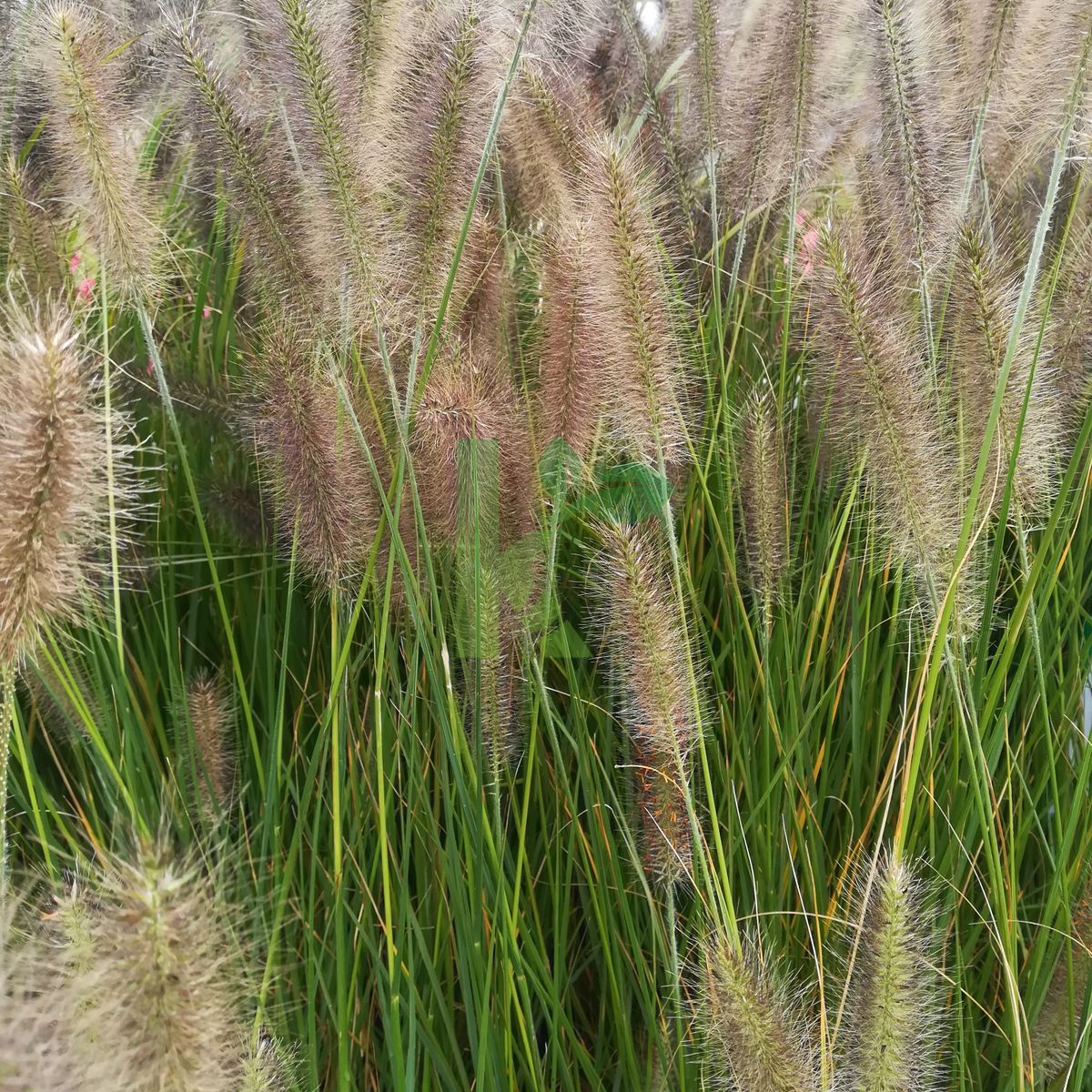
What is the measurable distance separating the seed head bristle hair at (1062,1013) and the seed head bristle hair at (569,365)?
0.82 metres

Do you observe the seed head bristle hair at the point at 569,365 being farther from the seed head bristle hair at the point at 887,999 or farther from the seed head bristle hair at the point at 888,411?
the seed head bristle hair at the point at 887,999

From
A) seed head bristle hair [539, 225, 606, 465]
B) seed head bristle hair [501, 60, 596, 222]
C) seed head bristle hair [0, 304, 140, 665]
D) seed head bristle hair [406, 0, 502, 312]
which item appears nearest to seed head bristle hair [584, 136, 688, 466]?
seed head bristle hair [539, 225, 606, 465]

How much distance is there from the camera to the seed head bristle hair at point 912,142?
1411 mm

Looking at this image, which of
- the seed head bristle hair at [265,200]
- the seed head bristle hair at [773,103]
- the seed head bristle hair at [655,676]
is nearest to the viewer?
the seed head bristle hair at [655,676]

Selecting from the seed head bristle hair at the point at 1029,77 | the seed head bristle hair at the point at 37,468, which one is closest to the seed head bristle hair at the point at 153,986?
the seed head bristle hair at the point at 37,468

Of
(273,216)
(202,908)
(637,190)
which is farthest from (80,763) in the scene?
(637,190)

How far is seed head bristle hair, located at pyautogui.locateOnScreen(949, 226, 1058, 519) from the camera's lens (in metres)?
1.28

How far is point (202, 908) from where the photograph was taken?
0.67m

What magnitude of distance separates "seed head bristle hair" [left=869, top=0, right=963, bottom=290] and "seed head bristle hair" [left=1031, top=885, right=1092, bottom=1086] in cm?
79

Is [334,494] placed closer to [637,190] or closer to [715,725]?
[637,190]

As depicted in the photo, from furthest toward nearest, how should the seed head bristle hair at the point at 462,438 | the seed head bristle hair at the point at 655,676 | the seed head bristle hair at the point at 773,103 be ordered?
1. the seed head bristle hair at the point at 773,103
2. the seed head bristle hair at the point at 462,438
3. the seed head bristle hair at the point at 655,676

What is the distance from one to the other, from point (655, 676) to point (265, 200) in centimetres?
79

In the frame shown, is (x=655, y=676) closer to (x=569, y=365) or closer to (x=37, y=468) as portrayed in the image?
(x=569, y=365)

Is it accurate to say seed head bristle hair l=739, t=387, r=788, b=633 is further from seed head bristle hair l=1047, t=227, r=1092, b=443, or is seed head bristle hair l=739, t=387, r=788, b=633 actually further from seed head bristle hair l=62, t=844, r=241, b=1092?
seed head bristle hair l=62, t=844, r=241, b=1092
